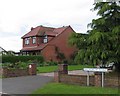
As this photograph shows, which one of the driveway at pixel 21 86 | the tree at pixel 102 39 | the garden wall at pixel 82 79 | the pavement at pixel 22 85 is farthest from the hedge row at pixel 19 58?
the tree at pixel 102 39

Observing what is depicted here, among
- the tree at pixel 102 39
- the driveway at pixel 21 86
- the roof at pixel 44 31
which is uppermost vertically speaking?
the roof at pixel 44 31

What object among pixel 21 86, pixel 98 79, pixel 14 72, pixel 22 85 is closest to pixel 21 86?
pixel 21 86

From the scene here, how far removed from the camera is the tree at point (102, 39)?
16391 mm

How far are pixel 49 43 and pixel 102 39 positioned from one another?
37.4 meters

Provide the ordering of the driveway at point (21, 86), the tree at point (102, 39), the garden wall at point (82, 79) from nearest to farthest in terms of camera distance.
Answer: the garden wall at point (82, 79) < the driveway at point (21, 86) < the tree at point (102, 39)

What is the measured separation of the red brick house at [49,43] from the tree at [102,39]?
110 ft

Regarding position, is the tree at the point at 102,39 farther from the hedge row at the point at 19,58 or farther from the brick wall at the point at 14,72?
the hedge row at the point at 19,58

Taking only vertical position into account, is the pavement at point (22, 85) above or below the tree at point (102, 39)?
below

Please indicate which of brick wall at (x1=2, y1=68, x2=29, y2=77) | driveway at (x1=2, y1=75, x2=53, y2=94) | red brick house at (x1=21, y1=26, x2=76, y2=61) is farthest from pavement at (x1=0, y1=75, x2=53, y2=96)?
red brick house at (x1=21, y1=26, x2=76, y2=61)

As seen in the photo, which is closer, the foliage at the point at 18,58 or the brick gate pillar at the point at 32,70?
the brick gate pillar at the point at 32,70

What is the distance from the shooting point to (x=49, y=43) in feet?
176

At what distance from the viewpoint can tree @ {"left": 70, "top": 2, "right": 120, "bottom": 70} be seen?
16391mm

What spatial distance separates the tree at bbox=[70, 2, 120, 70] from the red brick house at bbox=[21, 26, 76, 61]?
33502 millimetres

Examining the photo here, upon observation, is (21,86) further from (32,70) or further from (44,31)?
(44,31)
